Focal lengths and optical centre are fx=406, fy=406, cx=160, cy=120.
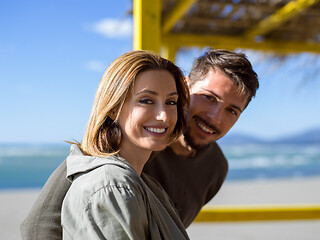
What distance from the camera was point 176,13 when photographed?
3566 millimetres

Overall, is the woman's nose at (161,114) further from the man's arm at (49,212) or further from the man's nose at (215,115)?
the man's nose at (215,115)

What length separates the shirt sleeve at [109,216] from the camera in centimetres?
104

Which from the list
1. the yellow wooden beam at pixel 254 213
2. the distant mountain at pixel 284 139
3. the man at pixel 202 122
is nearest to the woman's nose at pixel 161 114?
the man at pixel 202 122

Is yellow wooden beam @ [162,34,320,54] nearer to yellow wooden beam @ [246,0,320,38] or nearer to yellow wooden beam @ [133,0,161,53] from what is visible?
yellow wooden beam @ [246,0,320,38]

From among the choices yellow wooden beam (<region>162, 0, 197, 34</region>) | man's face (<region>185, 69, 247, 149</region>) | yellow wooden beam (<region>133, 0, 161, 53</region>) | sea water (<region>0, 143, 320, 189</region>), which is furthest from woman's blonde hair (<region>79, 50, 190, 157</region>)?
sea water (<region>0, 143, 320, 189</region>)

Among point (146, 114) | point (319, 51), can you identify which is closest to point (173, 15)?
point (319, 51)

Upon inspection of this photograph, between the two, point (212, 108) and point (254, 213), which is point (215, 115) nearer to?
point (212, 108)

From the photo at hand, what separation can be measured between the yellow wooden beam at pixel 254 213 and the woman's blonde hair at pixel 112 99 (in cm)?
123

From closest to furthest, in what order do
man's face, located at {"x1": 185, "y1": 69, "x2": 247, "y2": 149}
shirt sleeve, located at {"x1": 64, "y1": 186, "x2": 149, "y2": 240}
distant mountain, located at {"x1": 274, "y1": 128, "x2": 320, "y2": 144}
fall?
shirt sleeve, located at {"x1": 64, "y1": 186, "x2": 149, "y2": 240}, man's face, located at {"x1": 185, "y1": 69, "x2": 247, "y2": 149}, distant mountain, located at {"x1": 274, "y1": 128, "x2": 320, "y2": 144}

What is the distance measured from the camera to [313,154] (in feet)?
93.0

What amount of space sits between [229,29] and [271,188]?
6496 millimetres

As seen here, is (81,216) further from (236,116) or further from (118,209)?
(236,116)

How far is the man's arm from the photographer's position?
1348mm

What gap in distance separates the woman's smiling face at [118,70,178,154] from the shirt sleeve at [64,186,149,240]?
1.05ft
